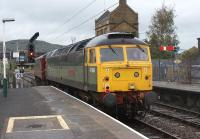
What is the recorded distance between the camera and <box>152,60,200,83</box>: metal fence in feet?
112

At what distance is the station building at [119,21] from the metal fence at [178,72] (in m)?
42.0

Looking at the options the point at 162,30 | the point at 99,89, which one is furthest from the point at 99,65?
the point at 162,30

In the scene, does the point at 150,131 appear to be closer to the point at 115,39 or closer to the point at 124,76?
the point at 124,76

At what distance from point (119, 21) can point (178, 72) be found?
5094cm

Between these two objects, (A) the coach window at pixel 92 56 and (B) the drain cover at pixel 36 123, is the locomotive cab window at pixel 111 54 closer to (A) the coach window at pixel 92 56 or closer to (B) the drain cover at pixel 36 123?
(A) the coach window at pixel 92 56

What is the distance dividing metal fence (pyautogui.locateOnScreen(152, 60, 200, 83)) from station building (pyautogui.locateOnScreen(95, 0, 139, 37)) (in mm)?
42041

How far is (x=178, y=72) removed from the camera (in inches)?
1441

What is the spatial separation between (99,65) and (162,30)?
5729 centimetres

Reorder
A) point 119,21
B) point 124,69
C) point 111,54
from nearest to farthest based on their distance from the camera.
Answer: point 124,69 → point 111,54 → point 119,21

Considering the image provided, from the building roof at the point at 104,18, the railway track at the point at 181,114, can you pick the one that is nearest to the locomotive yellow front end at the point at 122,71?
the railway track at the point at 181,114

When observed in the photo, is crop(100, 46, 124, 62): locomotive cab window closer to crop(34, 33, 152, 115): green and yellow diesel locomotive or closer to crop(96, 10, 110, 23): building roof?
crop(34, 33, 152, 115): green and yellow diesel locomotive

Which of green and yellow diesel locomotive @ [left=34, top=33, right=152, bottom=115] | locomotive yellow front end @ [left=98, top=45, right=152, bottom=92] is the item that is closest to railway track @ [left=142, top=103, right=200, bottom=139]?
green and yellow diesel locomotive @ [left=34, top=33, right=152, bottom=115]

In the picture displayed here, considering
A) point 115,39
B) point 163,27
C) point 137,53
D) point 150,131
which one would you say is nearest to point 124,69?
point 137,53

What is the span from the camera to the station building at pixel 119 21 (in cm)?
8419
